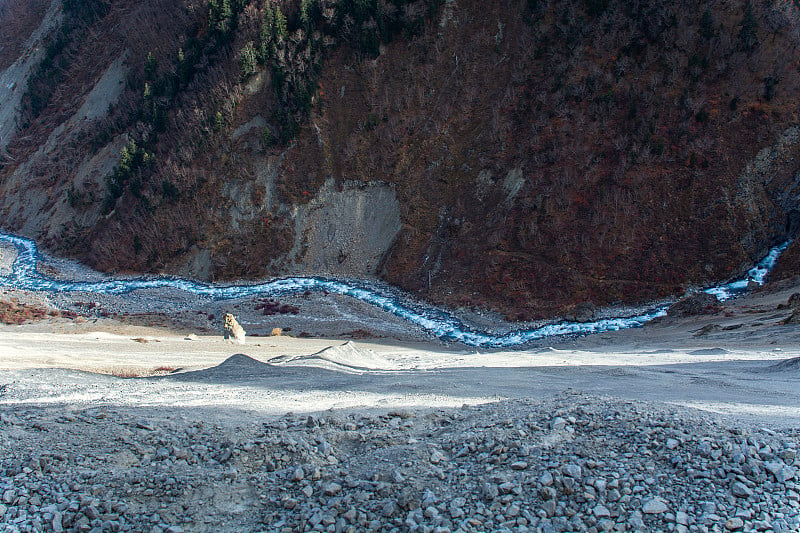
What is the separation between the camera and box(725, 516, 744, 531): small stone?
6070mm

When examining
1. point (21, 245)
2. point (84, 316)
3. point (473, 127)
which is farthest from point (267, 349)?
point (21, 245)

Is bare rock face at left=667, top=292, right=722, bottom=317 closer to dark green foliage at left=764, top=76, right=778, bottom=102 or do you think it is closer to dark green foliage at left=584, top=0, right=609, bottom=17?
dark green foliage at left=764, top=76, right=778, bottom=102

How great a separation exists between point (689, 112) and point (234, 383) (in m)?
33.9

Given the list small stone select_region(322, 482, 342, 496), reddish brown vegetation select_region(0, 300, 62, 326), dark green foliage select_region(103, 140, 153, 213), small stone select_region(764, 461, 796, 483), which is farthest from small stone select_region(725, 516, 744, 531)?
dark green foliage select_region(103, 140, 153, 213)

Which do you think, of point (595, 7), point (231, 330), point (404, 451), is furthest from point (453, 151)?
point (404, 451)

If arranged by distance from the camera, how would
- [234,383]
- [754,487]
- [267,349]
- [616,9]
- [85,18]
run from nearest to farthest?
[754,487] < [234,383] < [267,349] < [616,9] < [85,18]

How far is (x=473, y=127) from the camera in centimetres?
4253

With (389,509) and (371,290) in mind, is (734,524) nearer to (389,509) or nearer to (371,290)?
(389,509)

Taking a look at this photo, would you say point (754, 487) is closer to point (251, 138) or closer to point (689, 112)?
point (689, 112)

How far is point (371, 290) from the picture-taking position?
38938 mm

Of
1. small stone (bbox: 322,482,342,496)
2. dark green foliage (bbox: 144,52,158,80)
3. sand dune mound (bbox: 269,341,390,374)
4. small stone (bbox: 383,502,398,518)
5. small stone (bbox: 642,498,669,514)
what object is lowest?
small stone (bbox: 383,502,398,518)

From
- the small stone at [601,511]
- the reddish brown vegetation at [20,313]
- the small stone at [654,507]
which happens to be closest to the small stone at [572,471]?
the small stone at [601,511]

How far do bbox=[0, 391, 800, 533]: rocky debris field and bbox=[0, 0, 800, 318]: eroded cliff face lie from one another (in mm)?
25223

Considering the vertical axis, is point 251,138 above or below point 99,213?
above
